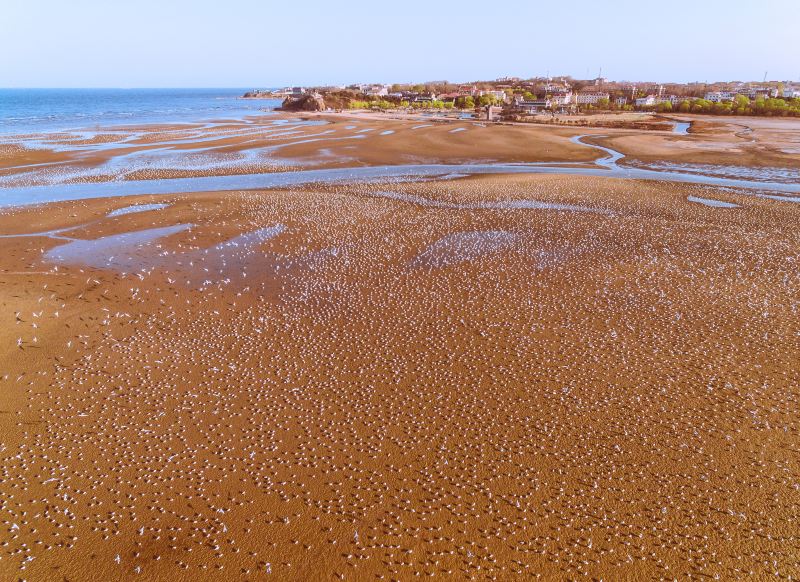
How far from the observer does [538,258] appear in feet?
75.7

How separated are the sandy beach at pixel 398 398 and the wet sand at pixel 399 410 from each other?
0.23 ft

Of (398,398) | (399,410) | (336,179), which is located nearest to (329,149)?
(336,179)

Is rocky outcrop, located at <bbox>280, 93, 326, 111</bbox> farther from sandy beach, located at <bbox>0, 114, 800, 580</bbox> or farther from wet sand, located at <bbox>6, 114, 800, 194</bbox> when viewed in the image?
sandy beach, located at <bbox>0, 114, 800, 580</bbox>

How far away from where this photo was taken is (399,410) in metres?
12.8

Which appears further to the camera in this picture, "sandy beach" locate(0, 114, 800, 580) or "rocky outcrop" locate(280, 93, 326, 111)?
"rocky outcrop" locate(280, 93, 326, 111)

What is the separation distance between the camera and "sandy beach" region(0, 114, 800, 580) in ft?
29.9

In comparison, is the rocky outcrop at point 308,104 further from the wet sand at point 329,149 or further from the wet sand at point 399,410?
the wet sand at point 399,410

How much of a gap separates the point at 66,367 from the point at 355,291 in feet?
33.8

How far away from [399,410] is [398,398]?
0.53 meters

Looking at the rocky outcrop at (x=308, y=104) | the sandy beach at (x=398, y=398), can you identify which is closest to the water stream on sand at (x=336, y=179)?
the sandy beach at (x=398, y=398)

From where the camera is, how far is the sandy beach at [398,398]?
9.10 metres

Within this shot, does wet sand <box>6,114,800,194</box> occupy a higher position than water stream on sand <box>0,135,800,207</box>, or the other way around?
wet sand <box>6,114,800,194</box>

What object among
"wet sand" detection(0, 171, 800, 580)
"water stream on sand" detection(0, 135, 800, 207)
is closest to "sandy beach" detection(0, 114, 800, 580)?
"wet sand" detection(0, 171, 800, 580)

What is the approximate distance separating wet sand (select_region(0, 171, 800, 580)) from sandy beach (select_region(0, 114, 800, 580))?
0.23ft
